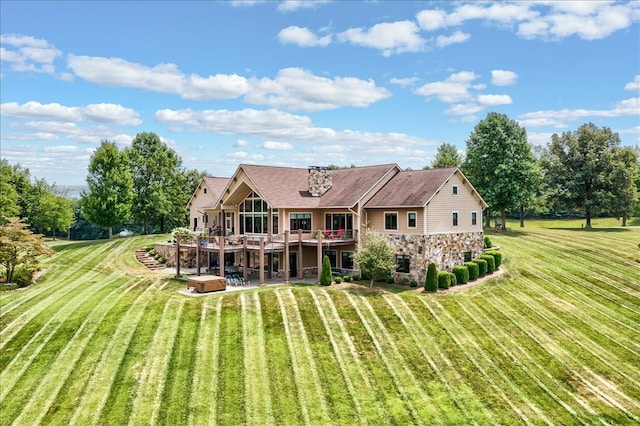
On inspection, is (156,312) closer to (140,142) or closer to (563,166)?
(140,142)

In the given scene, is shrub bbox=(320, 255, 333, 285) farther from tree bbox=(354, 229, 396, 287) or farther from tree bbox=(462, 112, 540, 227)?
tree bbox=(462, 112, 540, 227)

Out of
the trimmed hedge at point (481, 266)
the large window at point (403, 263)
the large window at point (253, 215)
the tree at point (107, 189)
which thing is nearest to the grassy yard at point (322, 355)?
the trimmed hedge at point (481, 266)

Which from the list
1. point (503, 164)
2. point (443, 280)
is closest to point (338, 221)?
point (443, 280)

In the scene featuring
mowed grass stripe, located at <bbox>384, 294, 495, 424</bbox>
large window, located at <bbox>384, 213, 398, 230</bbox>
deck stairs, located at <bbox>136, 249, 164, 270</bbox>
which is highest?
large window, located at <bbox>384, 213, 398, 230</bbox>

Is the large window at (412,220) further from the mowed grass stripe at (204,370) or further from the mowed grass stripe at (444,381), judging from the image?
the mowed grass stripe at (204,370)

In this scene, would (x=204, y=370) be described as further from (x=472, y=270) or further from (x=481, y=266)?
(x=481, y=266)

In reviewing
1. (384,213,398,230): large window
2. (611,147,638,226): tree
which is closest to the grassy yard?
(384,213,398,230): large window
